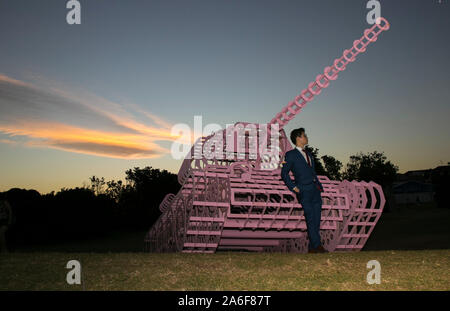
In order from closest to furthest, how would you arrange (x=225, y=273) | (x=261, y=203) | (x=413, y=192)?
1. (x=225, y=273)
2. (x=261, y=203)
3. (x=413, y=192)

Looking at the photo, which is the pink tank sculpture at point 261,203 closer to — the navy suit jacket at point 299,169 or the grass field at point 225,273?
the navy suit jacket at point 299,169

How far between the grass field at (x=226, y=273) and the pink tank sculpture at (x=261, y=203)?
3449 mm

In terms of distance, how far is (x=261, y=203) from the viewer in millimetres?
10969

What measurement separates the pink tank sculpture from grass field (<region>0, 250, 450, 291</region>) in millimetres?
3449

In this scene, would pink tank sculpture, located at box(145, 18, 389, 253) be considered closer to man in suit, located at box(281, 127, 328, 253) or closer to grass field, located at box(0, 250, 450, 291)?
man in suit, located at box(281, 127, 328, 253)

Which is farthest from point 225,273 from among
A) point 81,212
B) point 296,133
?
point 81,212

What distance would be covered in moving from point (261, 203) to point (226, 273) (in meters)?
4.89

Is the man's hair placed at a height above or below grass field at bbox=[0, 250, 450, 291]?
above

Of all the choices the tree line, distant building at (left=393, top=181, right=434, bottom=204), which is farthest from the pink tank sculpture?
distant building at (left=393, top=181, right=434, bottom=204)

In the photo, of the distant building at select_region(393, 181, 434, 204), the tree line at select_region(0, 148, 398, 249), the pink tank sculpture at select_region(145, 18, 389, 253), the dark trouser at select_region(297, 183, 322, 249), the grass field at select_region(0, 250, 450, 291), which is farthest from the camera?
the distant building at select_region(393, 181, 434, 204)

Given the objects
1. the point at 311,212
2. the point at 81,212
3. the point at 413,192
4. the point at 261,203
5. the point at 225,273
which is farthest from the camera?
the point at 413,192

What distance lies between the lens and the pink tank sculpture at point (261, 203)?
1119 centimetres

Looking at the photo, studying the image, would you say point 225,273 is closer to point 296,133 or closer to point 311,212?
point 311,212

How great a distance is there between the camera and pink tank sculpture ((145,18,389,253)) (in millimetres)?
11188
